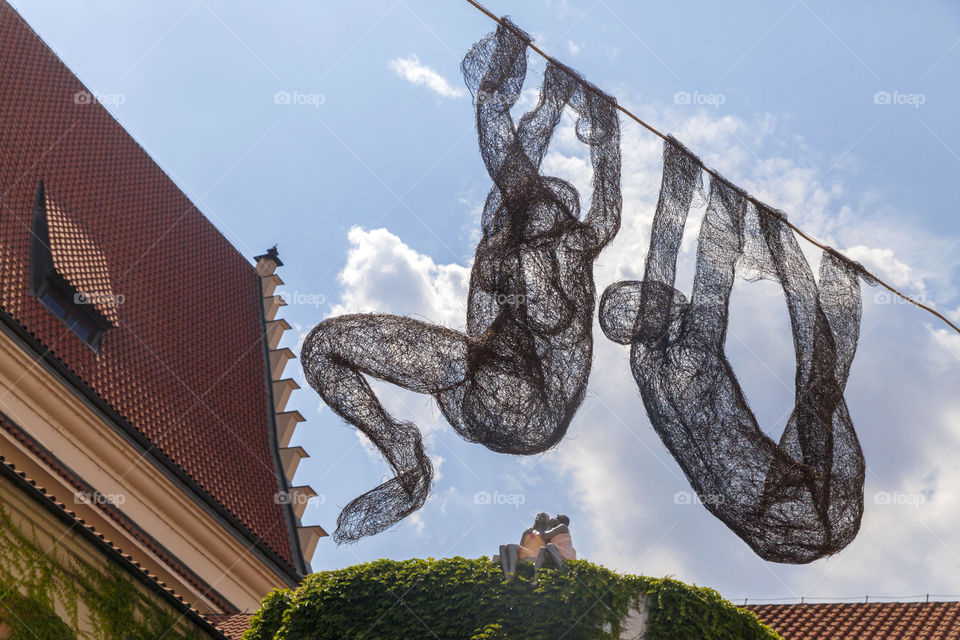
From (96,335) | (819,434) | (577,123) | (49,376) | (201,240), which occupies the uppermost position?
(201,240)

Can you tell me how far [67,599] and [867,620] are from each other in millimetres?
11174

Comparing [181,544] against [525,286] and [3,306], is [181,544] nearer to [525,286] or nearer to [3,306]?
[3,306]

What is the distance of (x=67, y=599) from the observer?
11070 millimetres

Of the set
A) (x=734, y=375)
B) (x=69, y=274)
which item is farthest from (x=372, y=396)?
(x=69, y=274)

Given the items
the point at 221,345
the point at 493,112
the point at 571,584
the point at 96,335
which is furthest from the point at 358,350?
the point at 221,345

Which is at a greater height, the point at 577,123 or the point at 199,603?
the point at 577,123

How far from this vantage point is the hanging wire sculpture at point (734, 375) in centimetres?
847

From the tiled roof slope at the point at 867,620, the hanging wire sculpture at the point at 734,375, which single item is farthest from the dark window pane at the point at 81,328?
the tiled roof slope at the point at 867,620

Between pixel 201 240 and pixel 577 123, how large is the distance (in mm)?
14814

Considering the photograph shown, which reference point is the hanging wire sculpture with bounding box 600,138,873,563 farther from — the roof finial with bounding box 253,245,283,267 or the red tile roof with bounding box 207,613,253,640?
the roof finial with bounding box 253,245,283,267

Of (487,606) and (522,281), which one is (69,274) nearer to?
(487,606)

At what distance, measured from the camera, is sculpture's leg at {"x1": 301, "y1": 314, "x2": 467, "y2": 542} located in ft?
28.7

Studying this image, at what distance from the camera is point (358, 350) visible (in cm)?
877

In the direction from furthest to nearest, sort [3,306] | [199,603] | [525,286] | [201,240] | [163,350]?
1. [201,240]
2. [163,350]
3. [199,603]
4. [3,306]
5. [525,286]
